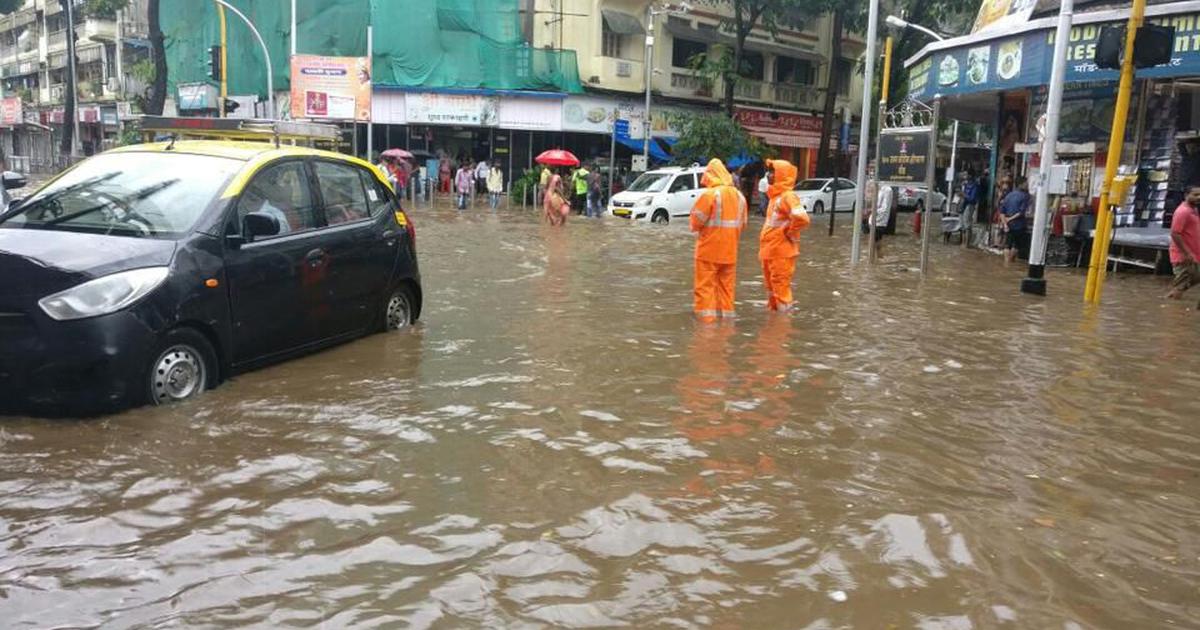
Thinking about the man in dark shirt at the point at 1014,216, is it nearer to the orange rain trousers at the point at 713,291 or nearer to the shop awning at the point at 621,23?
the orange rain trousers at the point at 713,291

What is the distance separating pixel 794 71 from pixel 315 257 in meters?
38.6

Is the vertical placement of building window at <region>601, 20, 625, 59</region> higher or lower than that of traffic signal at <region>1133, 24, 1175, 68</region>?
higher

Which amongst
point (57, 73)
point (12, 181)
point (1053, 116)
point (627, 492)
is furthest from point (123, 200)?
point (57, 73)

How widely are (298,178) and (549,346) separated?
2.42 metres

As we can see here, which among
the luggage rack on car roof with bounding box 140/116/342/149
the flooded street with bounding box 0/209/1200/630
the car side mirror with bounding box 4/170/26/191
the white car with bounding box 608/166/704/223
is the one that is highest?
the luggage rack on car roof with bounding box 140/116/342/149

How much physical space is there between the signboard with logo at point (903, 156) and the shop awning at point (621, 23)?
2187 cm

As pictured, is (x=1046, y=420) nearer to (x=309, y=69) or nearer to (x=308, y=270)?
(x=308, y=270)

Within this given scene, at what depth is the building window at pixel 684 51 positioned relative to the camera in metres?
37.3

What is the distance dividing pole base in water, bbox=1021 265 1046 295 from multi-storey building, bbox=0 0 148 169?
41141 mm

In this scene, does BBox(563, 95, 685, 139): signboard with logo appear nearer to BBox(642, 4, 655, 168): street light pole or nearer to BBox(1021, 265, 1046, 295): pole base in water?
BBox(642, 4, 655, 168): street light pole

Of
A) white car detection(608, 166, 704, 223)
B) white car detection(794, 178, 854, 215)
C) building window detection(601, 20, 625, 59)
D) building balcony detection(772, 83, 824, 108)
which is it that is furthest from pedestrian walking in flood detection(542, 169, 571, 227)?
building balcony detection(772, 83, 824, 108)

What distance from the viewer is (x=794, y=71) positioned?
4206 cm

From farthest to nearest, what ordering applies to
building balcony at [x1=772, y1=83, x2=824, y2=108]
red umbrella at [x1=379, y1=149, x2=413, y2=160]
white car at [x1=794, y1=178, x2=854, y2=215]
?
building balcony at [x1=772, y1=83, x2=824, y2=108] < white car at [x1=794, y1=178, x2=854, y2=215] < red umbrella at [x1=379, y1=149, x2=413, y2=160]

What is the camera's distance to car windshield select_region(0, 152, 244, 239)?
18.4ft
